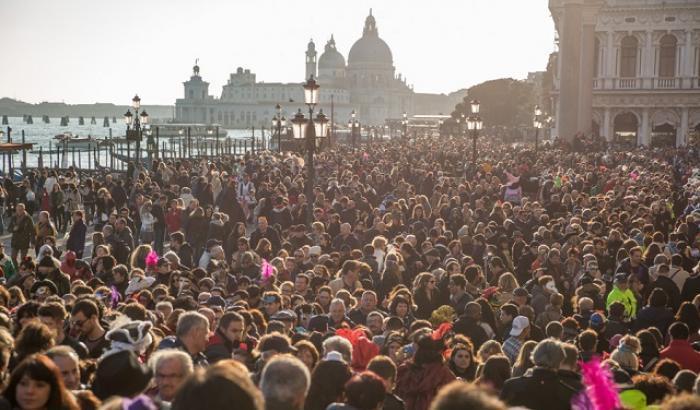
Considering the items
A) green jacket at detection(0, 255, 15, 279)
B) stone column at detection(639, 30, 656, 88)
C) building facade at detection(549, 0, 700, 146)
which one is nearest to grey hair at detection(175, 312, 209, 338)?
green jacket at detection(0, 255, 15, 279)

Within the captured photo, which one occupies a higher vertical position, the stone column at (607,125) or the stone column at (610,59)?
the stone column at (610,59)

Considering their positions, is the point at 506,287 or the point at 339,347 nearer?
the point at 339,347

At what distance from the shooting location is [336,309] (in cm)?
995

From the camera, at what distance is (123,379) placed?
6.05 metres

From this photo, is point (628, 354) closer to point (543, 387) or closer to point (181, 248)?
point (543, 387)

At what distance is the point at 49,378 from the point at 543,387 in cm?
318

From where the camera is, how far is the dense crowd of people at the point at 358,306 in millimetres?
5836

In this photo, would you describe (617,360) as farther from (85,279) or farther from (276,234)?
(276,234)

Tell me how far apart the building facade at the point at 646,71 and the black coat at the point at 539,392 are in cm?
5868

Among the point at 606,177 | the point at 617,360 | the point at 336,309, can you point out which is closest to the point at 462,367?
the point at 617,360

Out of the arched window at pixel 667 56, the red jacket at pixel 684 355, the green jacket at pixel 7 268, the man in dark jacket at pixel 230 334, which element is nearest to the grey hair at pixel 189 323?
the man in dark jacket at pixel 230 334

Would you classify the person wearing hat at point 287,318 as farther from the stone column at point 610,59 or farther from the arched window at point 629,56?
the arched window at point 629,56

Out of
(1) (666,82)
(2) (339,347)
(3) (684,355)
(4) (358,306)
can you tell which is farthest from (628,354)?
(1) (666,82)

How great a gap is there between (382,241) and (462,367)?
21.6 ft
